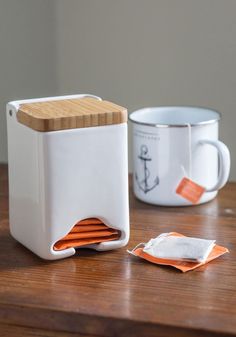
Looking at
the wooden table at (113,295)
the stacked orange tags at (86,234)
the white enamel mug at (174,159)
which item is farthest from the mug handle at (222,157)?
the stacked orange tags at (86,234)

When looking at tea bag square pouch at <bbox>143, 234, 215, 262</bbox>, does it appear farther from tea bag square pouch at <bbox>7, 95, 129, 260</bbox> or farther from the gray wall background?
the gray wall background

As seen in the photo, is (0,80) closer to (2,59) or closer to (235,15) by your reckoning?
(2,59)

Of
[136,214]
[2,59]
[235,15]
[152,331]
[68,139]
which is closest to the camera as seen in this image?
[152,331]

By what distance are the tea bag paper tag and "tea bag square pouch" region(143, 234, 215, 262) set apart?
0.15 meters

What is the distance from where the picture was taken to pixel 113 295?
0.81 meters

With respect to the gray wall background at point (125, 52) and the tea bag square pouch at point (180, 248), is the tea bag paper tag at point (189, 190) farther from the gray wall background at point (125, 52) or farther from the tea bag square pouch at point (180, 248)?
the gray wall background at point (125, 52)

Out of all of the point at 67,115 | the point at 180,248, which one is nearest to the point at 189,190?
the point at 180,248

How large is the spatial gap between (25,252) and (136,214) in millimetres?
212

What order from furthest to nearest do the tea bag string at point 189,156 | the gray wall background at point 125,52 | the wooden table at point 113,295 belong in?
the gray wall background at point 125,52
the tea bag string at point 189,156
the wooden table at point 113,295

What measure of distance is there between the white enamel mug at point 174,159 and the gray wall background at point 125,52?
0.23 meters

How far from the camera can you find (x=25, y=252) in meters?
0.94

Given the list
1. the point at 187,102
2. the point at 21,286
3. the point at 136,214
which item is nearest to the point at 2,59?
the point at 187,102

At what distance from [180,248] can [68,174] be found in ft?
0.58

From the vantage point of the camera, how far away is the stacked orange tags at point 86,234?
2.98 feet
